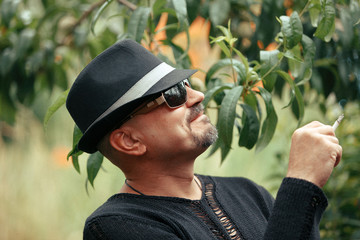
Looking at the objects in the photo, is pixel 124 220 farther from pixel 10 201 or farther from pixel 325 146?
pixel 10 201

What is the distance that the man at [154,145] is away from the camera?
1.41 metres

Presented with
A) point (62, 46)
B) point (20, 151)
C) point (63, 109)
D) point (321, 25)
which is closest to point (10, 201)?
point (20, 151)

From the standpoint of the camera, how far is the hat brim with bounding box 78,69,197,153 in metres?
1.47

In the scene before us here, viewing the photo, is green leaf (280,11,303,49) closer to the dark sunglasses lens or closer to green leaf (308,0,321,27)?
green leaf (308,0,321,27)

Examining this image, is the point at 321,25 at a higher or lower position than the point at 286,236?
higher

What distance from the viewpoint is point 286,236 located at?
129 cm

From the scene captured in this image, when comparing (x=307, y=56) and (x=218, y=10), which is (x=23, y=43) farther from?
(x=307, y=56)

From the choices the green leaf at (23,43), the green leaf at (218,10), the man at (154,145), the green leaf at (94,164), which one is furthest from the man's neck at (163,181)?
the green leaf at (23,43)

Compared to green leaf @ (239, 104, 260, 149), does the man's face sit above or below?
above

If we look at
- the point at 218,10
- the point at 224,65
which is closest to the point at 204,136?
the point at 224,65

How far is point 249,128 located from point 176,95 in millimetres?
380

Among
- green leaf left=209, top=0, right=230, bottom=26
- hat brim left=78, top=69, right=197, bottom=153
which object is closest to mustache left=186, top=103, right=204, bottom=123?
hat brim left=78, top=69, right=197, bottom=153

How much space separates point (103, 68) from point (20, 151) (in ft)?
12.7

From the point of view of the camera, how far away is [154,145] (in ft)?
4.98
